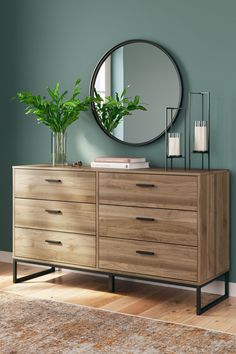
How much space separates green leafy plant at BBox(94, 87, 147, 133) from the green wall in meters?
0.11

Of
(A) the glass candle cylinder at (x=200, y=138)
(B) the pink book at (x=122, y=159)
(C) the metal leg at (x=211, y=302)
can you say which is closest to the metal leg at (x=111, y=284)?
(C) the metal leg at (x=211, y=302)

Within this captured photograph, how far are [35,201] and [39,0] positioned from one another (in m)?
1.52

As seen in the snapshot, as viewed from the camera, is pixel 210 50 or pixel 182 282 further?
pixel 210 50

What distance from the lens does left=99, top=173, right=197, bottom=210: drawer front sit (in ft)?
11.6

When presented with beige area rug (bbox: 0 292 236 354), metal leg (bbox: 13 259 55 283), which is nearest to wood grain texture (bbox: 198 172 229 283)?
beige area rug (bbox: 0 292 236 354)

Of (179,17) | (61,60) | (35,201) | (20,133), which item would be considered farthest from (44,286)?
(179,17)

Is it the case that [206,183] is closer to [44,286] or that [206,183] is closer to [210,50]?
[210,50]

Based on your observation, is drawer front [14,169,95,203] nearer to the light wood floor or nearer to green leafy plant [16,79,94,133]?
green leafy plant [16,79,94,133]

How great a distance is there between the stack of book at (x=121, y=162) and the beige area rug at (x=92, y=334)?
2.96ft

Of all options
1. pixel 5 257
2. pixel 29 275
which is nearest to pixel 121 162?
pixel 29 275

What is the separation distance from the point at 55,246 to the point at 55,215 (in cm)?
20

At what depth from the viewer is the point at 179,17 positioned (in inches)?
156

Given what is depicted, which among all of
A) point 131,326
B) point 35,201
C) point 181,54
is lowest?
point 131,326

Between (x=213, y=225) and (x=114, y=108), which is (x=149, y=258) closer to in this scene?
(x=213, y=225)
